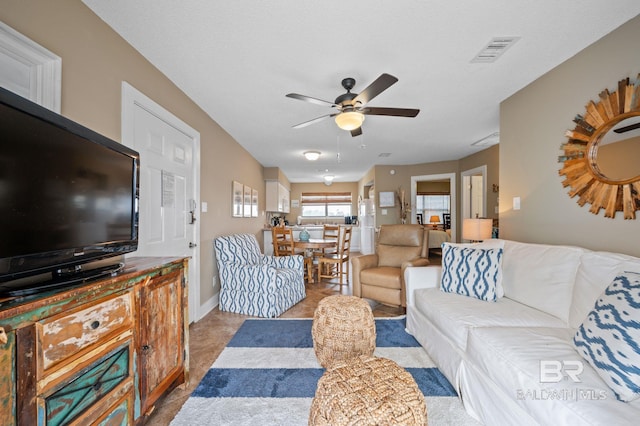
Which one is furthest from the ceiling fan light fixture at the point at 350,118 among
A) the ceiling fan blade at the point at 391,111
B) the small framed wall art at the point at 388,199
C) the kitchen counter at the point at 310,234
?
the small framed wall art at the point at 388,199

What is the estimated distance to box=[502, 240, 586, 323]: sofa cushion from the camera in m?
1.61

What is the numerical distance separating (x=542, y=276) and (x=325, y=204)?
756 cm

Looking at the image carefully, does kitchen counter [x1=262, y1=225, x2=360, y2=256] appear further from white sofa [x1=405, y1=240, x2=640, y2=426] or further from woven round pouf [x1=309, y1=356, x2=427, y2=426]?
woven round pouf [x1=309, y1=356, x2=427, y2=426]

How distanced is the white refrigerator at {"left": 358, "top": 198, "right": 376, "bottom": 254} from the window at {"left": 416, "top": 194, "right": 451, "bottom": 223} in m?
2.88

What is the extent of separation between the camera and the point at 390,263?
3.38 meters

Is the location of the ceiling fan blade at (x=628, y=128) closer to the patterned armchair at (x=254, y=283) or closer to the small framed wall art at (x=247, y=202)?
the patterned armchair at (x=254, y=283)

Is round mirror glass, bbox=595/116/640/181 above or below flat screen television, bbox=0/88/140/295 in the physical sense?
above

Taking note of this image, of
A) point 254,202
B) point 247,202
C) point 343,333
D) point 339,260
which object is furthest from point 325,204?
point 343,333

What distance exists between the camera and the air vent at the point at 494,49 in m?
1.81

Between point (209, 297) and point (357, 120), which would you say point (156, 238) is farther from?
point (357, 120)

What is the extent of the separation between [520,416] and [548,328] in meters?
0.65

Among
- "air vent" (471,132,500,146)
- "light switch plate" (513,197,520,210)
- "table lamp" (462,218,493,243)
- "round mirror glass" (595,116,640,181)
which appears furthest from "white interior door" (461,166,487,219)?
"round mirror glass" (595,116,640,181)

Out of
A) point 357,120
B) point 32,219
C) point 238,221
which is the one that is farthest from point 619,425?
point 238,221

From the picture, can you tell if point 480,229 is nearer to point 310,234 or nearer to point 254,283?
point 254,283
